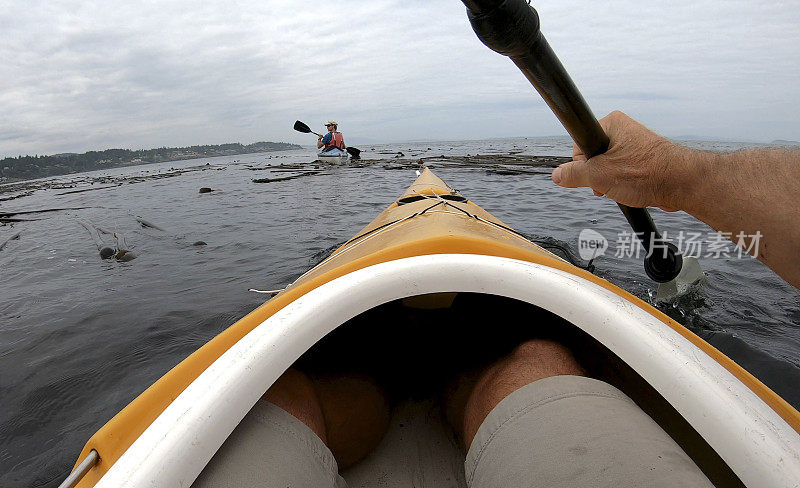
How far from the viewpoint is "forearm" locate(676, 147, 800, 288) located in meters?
0.88

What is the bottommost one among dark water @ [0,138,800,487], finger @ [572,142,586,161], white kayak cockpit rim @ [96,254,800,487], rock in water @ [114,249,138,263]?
dark water @ [0,138,800,487]

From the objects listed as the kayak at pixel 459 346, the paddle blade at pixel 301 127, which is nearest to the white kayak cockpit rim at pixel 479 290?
the kayak at pixel 459 346

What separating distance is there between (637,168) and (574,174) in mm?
202

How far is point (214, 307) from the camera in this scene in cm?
367

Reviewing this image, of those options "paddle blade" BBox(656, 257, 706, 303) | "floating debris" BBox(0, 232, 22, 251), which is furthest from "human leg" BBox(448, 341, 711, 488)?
"floating debris" BBox(0, 232, 22, 251)

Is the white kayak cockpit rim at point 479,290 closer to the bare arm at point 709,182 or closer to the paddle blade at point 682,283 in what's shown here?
the bare arm at point 709,182

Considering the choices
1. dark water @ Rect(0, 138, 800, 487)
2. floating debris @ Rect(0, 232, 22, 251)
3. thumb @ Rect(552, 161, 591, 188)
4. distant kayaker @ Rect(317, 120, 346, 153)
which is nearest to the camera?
thumb @ Rect(552, 161, 591, 188)

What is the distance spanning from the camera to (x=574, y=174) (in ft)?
4.38

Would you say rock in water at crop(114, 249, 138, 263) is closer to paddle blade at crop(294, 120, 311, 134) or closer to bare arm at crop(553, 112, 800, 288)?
bare arm at crop(553, 112, 800, 288)

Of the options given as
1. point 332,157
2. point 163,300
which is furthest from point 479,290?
point 332,157

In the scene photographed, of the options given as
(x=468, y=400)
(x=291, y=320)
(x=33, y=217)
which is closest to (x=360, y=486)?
(x=468, y=400)

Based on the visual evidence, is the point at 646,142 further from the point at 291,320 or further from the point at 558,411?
the point at 291,320

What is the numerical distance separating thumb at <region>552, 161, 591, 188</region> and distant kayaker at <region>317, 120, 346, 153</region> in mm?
19836

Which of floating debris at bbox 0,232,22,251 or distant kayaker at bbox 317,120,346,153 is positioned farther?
distant kayaker at bbox 317,120,346,153
